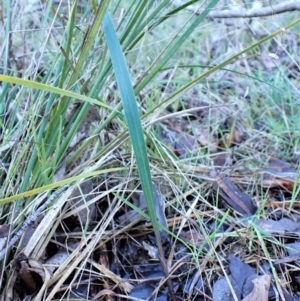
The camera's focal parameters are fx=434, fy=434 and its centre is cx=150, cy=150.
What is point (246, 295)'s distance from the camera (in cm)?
83

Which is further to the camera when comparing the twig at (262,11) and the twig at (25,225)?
the twig at (262,11)

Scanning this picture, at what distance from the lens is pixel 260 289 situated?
2.70ft

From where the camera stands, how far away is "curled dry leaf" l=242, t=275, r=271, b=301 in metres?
0.81

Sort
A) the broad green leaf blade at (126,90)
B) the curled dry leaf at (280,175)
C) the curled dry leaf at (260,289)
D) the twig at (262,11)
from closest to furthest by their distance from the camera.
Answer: the broad green leaf blade at (126,90)
the curled dry leaf at (260,289)
the twig at (262,11)
the curled dry leaf at (280,175)

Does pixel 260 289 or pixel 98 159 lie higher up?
pixel 98 159

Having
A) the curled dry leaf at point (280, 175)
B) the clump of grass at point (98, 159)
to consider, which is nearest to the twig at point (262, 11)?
the clump of grass at point (98, 159)

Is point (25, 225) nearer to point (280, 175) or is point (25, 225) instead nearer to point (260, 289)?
point (260, 289)

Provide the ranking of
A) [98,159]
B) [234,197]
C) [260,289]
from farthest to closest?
[234,197] < [98,159] < [260,289]

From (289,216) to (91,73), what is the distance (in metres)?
0.57

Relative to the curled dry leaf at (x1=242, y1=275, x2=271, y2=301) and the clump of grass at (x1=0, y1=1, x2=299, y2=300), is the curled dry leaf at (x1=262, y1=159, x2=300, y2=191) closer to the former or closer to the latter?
the clump of grass at (x1=0, y1=1, x2=299, y2=300)

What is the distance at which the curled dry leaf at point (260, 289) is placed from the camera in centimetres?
81

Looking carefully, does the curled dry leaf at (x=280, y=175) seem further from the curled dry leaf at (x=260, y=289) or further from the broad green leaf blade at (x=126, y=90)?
the broad green leaf blade at (x=126, y=90)

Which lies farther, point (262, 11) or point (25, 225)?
point (262, 11)

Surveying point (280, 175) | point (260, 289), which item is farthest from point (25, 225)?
point (280, 175)
